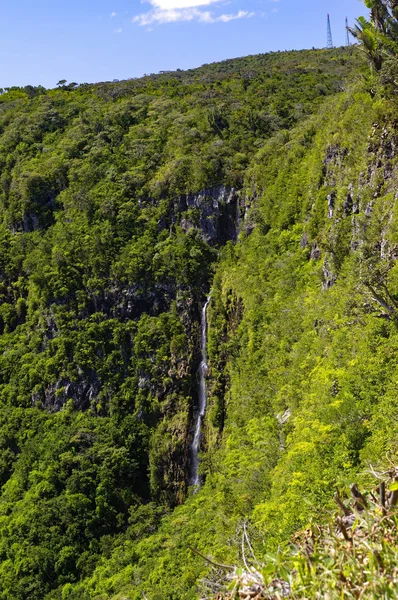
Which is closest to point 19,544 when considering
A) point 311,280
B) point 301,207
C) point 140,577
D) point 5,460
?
point 5,460

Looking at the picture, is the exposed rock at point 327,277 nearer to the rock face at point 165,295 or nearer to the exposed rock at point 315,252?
the exposed rock at point 315,252

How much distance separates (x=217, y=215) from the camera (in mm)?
32594

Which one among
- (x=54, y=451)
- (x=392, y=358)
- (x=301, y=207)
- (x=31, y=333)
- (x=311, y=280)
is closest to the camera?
(x=392, y=358)

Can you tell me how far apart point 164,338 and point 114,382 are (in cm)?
501

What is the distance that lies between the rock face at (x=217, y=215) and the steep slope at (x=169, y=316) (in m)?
0.10

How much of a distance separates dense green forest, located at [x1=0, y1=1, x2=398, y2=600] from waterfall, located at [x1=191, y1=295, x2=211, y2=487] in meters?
0.47

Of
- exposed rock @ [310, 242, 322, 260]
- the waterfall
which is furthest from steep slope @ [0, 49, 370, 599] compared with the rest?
the waterfall

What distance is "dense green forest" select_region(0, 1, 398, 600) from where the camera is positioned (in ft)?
38.5

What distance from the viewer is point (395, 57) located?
13.3 m

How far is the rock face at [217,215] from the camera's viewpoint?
1280 inches

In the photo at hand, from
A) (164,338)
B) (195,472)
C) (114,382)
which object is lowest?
(195,472)

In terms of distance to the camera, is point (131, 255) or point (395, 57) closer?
point (395, 57)

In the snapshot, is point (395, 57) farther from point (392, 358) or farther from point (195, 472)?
point (195, 472)

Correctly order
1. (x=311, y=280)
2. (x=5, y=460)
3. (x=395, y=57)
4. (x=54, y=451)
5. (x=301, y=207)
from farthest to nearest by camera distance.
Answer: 1. (x=5, y=460)
2. (x=54, y=451)
3. (x=301, y=207)
4. (x=311, y=280)
5. (x=395, y=57)
